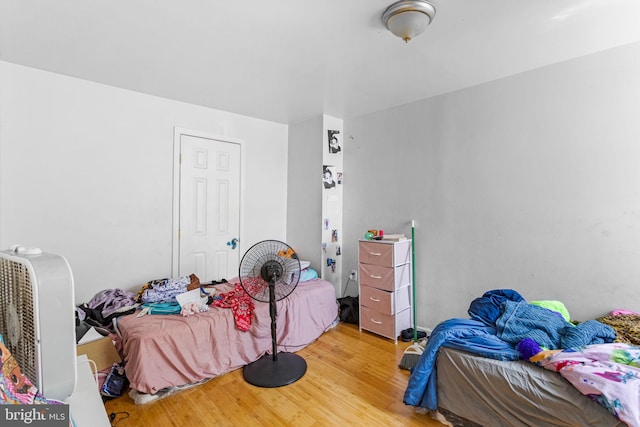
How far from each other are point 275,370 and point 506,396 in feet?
5.26

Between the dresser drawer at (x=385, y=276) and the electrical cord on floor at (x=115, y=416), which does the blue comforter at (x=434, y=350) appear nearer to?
the dresser drawer at (x=385, y=276)

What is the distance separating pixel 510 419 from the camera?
1.61 metres

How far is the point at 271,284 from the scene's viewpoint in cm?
243

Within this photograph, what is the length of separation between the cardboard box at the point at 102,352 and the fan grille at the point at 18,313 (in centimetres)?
133

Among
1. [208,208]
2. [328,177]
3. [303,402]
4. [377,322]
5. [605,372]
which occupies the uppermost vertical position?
[328,177]

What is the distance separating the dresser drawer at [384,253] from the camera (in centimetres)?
297

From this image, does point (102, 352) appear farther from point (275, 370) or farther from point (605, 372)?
point (605, 372)

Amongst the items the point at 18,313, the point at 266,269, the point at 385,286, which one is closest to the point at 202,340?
the point at 266,269

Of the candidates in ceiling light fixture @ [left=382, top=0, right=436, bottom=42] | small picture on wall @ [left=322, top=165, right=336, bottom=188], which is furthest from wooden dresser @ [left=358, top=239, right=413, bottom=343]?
ceiling light fixture @ [left=382, top=0, right=436, bottom=42]

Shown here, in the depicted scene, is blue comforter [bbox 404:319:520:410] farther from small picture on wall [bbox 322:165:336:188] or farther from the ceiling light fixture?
small picture on wall [bbox 322:165:336:188]

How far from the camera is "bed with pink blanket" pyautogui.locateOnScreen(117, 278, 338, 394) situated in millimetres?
Result: 2059

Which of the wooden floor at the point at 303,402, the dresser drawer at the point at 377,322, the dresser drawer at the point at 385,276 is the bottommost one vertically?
the wooden floor at the point at 303,402
